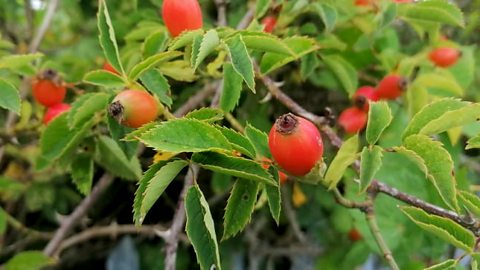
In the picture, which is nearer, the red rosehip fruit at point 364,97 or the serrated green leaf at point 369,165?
the serrated green leaf at point 369,165

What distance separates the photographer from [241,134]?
934 mm

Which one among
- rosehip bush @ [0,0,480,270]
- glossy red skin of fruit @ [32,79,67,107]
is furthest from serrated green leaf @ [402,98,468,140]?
glossy red skin of fruit @ [32,79,67,107]

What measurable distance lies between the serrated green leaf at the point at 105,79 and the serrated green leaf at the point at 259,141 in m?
0.20

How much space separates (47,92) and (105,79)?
403 mm

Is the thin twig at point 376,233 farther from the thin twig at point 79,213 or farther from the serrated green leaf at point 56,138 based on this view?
the thin twig at point 79,213

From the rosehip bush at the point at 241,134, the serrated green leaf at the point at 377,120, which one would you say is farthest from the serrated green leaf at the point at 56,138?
the serrated green leaf at the point at 377,120

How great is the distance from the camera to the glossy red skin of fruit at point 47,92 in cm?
137

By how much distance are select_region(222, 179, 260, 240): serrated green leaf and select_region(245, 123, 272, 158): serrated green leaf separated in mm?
46

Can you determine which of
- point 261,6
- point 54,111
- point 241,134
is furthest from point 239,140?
point 54,111

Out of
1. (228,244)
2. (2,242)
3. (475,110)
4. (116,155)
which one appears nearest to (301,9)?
(116,155)

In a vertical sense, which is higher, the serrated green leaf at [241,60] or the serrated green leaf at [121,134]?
the serrated green leaf at [241,60]

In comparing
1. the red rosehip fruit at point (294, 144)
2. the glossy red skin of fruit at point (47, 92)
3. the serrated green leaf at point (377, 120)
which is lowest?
the glossy red skin of fruit at point (47, 92)

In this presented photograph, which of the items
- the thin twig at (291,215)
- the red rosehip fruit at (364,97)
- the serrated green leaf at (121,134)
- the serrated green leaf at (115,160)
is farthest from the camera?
the thin twig at (291,215)

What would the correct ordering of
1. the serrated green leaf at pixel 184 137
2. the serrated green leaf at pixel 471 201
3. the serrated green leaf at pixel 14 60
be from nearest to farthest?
the serrated green leaf at pixel 184 137 → the serrated green leaf at pixel 471 201 → the serrated green leaf at pixel 14 60
